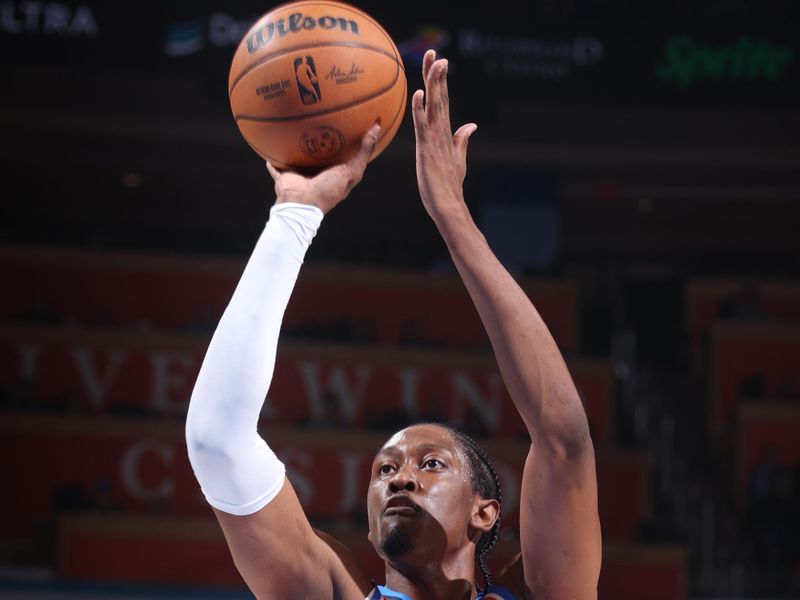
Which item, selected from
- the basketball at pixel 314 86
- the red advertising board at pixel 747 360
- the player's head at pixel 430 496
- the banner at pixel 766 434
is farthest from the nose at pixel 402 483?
the red advertising board at pixel 747 360

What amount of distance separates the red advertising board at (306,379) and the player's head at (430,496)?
840 cm

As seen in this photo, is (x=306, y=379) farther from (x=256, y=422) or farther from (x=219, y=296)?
(x=256, y=422)

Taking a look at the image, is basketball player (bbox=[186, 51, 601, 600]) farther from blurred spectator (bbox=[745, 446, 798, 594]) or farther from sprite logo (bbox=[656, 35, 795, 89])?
sprite logo (bbox=[656, 35, 795, 89])

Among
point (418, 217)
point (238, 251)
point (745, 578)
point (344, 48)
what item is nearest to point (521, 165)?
point (418, 217)

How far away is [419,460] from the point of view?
266 centimetres

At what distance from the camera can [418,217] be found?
14.7 metres

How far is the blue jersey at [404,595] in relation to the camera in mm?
2551

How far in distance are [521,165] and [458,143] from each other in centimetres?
1016

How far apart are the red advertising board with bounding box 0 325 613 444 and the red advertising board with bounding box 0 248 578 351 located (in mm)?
426

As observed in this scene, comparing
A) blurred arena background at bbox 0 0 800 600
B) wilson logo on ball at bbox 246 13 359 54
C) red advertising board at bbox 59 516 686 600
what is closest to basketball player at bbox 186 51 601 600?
wilson logo on ball at bbox 246 13 359 54

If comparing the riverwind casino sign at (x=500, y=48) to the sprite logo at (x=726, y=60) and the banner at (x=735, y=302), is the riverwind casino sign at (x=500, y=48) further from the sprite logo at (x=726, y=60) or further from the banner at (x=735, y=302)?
the banner at (x=735, y=302)

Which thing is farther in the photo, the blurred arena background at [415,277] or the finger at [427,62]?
the blurred arena background at [415,277]

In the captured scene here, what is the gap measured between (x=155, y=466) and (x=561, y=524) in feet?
29.3

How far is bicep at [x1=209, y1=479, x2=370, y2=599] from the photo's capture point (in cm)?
230
